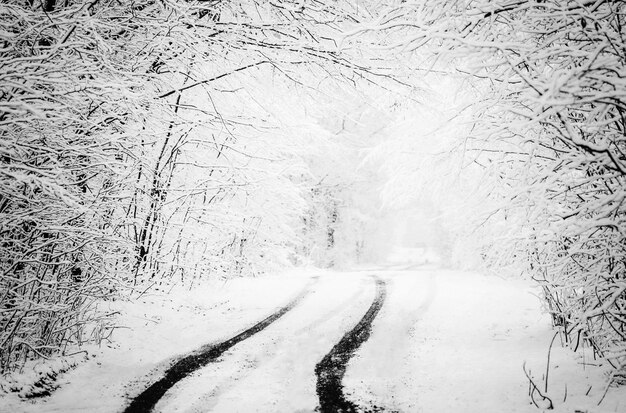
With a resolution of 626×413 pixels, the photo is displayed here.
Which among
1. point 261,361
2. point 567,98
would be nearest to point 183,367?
point 261,361

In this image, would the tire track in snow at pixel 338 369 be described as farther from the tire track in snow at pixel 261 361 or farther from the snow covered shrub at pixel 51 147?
the snow covered shrub at pixel 51 147

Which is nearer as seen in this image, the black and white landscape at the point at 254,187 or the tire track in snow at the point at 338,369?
the black and white landscape at the point at 254,187

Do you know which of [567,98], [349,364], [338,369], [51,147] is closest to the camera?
[567,98]

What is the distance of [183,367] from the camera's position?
439 centimetres

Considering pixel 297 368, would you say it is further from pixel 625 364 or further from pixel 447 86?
pixel 447 86

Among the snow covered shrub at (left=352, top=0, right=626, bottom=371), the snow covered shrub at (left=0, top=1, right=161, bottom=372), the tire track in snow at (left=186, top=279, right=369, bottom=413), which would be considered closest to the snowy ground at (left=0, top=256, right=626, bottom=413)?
the tire track in snow at (left=186, top=279, right=369, bottom=413)

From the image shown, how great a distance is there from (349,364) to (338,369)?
23 centimetres

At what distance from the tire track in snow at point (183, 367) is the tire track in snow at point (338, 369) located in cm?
149

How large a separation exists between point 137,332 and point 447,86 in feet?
25.9

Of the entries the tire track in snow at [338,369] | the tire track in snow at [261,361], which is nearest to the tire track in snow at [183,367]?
the tire track in snow at [261,361]

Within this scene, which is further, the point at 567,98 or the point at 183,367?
the point at 183,367

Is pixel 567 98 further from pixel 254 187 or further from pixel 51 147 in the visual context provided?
pixel 254 187

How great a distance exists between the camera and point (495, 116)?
375 centimetres

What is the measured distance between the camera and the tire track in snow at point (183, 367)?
353 cm
